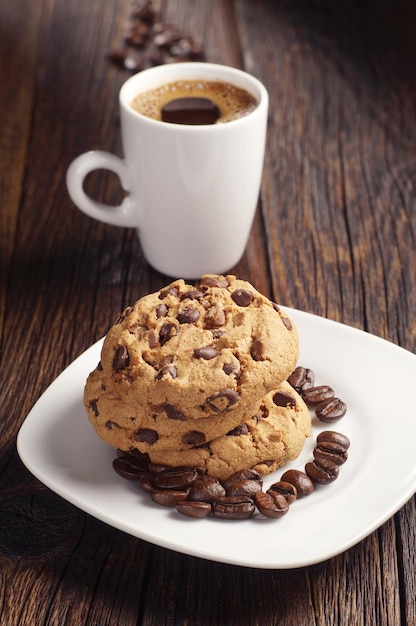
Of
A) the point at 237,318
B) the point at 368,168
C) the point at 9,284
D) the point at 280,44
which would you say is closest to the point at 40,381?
the point at 9,284

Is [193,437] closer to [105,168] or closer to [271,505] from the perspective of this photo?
[271,505]

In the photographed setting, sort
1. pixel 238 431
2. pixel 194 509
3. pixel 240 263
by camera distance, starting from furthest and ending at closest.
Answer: pixel 240 263 → pixel 238 431 → pixel 194 509

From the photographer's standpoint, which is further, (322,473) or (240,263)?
(240,263)

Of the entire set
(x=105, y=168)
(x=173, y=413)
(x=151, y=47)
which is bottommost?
(x=151, y=47)

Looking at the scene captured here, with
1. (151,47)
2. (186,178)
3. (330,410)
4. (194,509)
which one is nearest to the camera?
(194,509)

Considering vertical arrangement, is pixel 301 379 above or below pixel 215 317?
below

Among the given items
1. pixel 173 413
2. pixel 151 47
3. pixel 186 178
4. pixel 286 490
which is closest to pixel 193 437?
pixel 173 413

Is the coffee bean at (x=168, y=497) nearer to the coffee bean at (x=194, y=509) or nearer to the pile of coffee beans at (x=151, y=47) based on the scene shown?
the coffee bean at (x=194, y=509)

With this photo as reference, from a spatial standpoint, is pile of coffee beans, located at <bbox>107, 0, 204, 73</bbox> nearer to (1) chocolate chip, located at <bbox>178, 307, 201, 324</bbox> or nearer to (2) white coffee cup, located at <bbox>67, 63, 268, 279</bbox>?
(2) white coffee cup, located at <bbox>67, 63, 268, 279</bbox>
